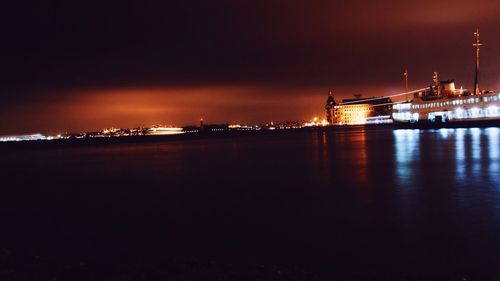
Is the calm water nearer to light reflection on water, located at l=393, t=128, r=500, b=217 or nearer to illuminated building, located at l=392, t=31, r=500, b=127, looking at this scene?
light reflection on water, located at l=393, t=128, r=500, b=217

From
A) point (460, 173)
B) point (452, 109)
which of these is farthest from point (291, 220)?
point (452, 109)

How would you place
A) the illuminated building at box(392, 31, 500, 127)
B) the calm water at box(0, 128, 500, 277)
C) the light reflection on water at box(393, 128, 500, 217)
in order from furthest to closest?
the illuminated building at box(392, 31, 500, 127), the light reflection on water at box(393, 128, 500, 217), the calm water at box(0, 128, 500, 277)

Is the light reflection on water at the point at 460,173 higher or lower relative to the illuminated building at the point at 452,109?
lower

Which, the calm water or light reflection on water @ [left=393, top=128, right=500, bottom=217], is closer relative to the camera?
the calm water

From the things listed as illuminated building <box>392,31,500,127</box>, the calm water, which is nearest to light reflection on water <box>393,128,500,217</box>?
the calm water

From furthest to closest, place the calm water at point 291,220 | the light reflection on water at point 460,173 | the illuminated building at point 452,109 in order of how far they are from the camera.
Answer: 1. the illuminated building at point 452,109
2. the light reflection on water at point 460,173
3. the calm water at point 291,220

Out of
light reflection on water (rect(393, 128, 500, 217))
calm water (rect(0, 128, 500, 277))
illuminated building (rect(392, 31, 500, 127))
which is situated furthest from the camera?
illuminated building (rect(392, 31, 500, 127))

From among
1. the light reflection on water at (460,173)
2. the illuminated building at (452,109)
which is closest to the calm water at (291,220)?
the light reflection on water at (460,173)

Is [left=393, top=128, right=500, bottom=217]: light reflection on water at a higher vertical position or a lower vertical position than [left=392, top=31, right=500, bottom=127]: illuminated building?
lower

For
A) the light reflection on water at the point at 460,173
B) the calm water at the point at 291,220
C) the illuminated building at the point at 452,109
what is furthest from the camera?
the illuminated building at the point at 452,109

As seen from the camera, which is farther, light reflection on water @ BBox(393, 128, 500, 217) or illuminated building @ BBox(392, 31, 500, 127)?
illuminated building @ BBox(392, 31, 500, 127)

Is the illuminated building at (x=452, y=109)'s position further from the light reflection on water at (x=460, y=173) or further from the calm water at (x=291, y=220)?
the calm water at (x=291, y=220)

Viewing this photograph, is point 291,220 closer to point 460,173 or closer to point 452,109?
point 460,173

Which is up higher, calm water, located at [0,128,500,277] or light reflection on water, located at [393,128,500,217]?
calm water, located at [0,128,500,277]
